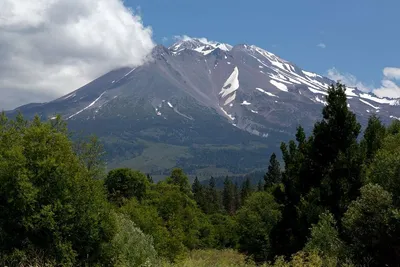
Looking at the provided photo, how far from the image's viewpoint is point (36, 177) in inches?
931

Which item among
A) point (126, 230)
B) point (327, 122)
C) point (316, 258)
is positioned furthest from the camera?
point (126, 230)

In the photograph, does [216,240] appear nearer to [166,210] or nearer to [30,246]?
[166,210]

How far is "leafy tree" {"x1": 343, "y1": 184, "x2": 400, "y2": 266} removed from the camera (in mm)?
20094

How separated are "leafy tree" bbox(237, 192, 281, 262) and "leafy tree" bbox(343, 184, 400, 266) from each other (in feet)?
99.3

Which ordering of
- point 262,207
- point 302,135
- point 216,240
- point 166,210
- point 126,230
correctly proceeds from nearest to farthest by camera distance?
point 126,230, point 302,135, point 166,210, point 262,207, point 216,240

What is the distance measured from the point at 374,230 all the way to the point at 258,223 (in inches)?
1619

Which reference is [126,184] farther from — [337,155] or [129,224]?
Result: [337,155]

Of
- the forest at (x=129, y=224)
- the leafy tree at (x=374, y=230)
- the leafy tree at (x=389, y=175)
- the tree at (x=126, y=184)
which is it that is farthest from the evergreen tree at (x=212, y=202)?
the leafy tree at (x=374, y=230)

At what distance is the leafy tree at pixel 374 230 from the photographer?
20.1 m

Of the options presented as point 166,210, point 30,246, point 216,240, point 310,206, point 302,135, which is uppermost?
point 302,135

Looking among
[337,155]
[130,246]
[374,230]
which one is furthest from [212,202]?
[374,230]

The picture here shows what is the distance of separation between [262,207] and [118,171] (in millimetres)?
24020

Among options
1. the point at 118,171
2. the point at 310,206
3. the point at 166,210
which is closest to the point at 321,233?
the point at 310,206

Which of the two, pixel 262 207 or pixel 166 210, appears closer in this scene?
pixel 166 210
